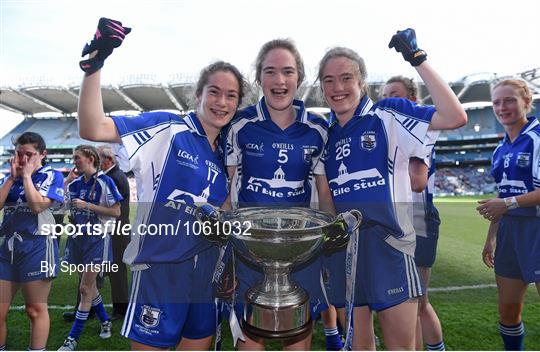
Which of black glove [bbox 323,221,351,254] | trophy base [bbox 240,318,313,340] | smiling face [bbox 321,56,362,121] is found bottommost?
trophy base [bbox 240,318,313,340]

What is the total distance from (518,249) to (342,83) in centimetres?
161

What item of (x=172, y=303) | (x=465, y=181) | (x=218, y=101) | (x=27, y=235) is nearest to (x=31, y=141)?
(x=27, y=235)

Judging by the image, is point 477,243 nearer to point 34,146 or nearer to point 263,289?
point 263,289

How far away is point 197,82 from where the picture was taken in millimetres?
1642

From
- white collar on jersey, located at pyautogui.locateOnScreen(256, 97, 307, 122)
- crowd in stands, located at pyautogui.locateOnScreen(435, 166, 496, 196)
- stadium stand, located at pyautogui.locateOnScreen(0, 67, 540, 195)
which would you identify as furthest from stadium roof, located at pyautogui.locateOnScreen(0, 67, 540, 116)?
white collar on jersey, located at pyautogui.locateOnScreen(256, 97, 307, 122)

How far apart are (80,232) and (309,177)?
7.51ft

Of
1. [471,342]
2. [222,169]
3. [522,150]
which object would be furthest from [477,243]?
[222,169]

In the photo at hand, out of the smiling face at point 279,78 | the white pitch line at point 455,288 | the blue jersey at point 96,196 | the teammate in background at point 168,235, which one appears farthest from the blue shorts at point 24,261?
the white pitch line at point 455,288

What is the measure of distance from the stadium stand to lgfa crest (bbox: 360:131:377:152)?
25.3 meters

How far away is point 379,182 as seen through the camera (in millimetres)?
1455

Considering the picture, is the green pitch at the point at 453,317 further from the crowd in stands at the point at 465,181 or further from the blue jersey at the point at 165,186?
the crowd in stands at the point at 465,181

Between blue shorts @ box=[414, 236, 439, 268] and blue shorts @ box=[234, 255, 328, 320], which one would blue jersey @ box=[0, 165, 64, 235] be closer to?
blue shorts @ box=[234, 255, 328, 320]

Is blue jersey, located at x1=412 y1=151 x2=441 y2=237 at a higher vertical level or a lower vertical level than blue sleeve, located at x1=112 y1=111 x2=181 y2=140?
lower

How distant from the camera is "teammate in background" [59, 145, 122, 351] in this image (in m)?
2.73
